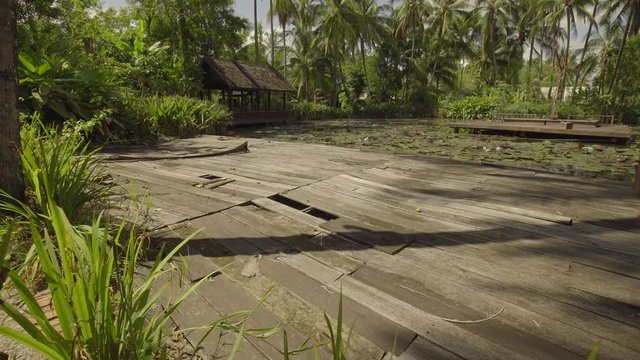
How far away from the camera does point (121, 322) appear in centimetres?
123

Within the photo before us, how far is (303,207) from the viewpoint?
356cm

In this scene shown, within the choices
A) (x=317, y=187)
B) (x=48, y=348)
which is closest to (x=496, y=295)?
(x=48, y=348)

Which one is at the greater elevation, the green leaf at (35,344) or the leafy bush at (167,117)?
the leafy bush at (167,117)

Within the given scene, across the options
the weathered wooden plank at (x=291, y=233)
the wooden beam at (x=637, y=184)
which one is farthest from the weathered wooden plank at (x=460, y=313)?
the wooden beam at (x=637, y=184)

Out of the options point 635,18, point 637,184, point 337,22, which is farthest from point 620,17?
point 637,184

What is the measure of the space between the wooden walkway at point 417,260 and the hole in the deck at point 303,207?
2 centimetres

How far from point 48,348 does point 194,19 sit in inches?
1009

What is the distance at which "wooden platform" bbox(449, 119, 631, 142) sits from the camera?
1342 centimetres

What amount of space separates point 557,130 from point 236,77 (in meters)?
16.3

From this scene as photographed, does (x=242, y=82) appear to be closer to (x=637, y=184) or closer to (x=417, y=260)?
(x=637, y=184)

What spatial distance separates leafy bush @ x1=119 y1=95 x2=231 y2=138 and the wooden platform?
12713mm

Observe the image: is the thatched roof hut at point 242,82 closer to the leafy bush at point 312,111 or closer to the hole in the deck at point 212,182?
the leafy bush at point 312,111

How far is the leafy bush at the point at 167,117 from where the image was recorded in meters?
7.19

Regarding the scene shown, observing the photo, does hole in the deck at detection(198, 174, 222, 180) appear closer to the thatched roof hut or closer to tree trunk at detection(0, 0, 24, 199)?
tree trunk at detection(0, 0, 24, 199)
